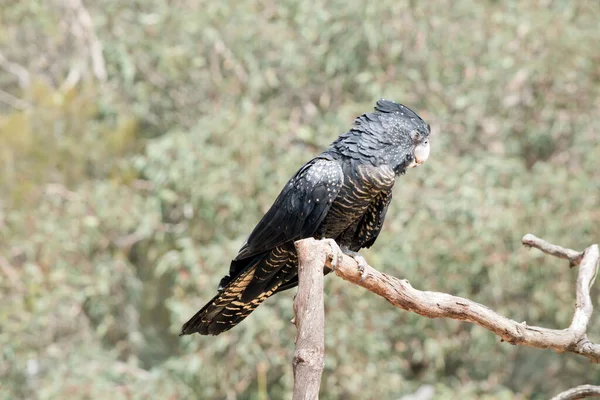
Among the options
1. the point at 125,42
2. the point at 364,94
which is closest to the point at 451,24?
the point at 364,94

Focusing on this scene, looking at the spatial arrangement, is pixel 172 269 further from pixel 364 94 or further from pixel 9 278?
pixel 364 94

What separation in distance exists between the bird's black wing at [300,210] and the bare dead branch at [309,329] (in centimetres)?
97

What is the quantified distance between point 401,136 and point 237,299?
980 millimetres

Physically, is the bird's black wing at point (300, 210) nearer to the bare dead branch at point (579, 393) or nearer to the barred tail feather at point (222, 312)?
the barred tail feather at point (222, 312)

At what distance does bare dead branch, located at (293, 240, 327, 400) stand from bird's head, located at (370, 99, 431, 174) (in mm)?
1136

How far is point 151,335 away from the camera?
8.52m

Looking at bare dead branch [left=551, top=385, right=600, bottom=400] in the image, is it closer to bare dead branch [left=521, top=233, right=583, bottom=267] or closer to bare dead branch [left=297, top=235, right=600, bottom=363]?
bare dead branch [left=297, top=235, right=600, bottom=363]

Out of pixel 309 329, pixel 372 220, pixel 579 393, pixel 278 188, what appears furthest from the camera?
pixel 278 188

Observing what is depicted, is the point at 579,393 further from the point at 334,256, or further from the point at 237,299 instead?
the point at 237,299

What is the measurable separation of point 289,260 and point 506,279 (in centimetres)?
358

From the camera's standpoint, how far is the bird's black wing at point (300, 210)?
3602 millimetres

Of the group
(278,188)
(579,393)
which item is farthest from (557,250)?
(278,188)

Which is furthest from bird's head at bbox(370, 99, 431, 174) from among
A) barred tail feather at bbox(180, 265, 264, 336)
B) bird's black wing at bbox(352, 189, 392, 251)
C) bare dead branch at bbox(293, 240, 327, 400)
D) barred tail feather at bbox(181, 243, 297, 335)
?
bare dead branch at bbox(293, 240, 327, 400)

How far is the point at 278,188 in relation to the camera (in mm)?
6746
